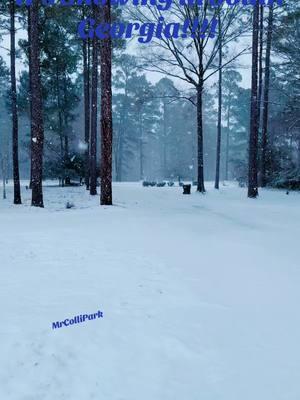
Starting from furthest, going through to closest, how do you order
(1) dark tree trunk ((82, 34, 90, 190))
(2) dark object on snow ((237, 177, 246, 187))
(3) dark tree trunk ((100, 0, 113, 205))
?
1. (2) dark object on snow ((237, 177, 246, 187))
2. (1) dark tree trunk ((82, 34, 90, 190))
3. (3) dark tree trunk ((100, 0, 113, 205))

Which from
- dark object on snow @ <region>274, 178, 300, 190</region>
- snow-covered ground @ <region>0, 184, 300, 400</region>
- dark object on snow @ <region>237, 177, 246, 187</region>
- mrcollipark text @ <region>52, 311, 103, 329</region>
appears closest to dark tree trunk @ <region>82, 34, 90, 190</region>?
dark object on snow @ <region>274, 178, 300, 190</region>

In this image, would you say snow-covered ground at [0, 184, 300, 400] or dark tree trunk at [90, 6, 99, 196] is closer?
snow-covered ground at [0, 184, 300, 400]

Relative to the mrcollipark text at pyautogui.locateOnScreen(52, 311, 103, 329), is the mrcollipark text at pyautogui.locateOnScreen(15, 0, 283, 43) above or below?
above

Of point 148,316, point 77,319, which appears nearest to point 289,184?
point 148,316

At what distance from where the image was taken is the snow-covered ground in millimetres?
2586

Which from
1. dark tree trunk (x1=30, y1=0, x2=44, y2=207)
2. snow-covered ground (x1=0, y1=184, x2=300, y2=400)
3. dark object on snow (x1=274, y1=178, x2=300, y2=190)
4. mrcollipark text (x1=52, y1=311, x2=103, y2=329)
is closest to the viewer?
snow-covered ground (x1=0, y1=184, x2=300, y2=400)

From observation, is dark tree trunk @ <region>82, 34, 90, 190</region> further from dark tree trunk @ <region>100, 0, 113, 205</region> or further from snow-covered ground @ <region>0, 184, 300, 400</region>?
snow-covered ground @ <region>0, 184, 300, 400</region>

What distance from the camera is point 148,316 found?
357cm

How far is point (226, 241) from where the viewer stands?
725cm

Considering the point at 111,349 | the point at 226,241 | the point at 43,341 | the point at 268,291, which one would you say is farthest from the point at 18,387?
the point at 226,241

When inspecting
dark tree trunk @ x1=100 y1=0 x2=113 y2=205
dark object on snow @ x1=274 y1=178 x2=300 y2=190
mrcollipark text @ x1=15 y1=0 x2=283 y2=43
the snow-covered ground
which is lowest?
the snow-covered ground

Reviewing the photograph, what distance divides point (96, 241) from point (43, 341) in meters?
3.67

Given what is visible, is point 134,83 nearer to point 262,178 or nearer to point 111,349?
point 262,178

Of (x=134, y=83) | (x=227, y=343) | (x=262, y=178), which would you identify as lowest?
(x=227, y=343)
